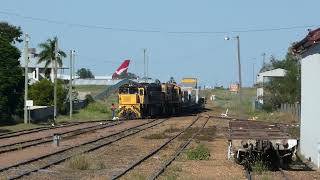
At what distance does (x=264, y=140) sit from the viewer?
63.6ft

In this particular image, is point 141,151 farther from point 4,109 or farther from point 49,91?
point 49,91

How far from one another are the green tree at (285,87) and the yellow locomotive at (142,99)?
12338 mm

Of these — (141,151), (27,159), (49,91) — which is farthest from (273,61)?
(27,159)

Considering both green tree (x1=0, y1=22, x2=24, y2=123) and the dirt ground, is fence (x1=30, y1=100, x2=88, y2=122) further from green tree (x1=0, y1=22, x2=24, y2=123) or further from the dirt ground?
the dirt ground

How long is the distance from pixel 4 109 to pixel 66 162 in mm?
32119

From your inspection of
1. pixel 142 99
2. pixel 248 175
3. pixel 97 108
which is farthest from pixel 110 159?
pixel 97 108

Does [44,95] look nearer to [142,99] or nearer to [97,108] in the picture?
[97,108]

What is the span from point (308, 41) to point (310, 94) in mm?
1889

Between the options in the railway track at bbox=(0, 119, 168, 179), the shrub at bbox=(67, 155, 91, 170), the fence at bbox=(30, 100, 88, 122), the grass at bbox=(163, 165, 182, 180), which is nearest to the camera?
the grass at bbox=(163, 165, 182, 180)

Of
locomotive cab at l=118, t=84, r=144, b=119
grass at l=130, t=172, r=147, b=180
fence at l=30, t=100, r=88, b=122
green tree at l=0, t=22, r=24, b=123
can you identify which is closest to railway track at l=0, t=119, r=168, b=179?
grass at l=130, t=172, r=147, b=180

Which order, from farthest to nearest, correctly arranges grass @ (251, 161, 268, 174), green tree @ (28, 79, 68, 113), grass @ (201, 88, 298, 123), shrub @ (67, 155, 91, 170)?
green tree @ (28, 79, 68, 113), grass @ (201, 88, 298, 123), shrub @ (67, 155, 91, 170), grass @ (251, 161, 268, 174)

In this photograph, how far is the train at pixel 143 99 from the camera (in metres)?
59.5

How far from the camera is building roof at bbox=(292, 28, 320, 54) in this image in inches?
806

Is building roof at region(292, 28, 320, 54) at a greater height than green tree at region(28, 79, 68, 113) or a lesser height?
greater
